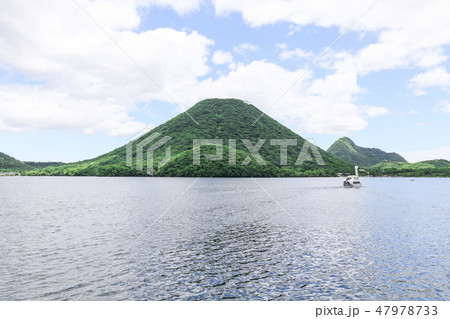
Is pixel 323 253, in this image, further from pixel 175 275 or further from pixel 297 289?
pixel 175 275

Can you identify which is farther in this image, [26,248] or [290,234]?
[290,234]

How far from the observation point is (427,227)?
158 ft

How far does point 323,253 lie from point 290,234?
990cm

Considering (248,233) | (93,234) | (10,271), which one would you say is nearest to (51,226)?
(93,234)

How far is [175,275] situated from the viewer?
2395cm

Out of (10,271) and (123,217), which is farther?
(123,217)
